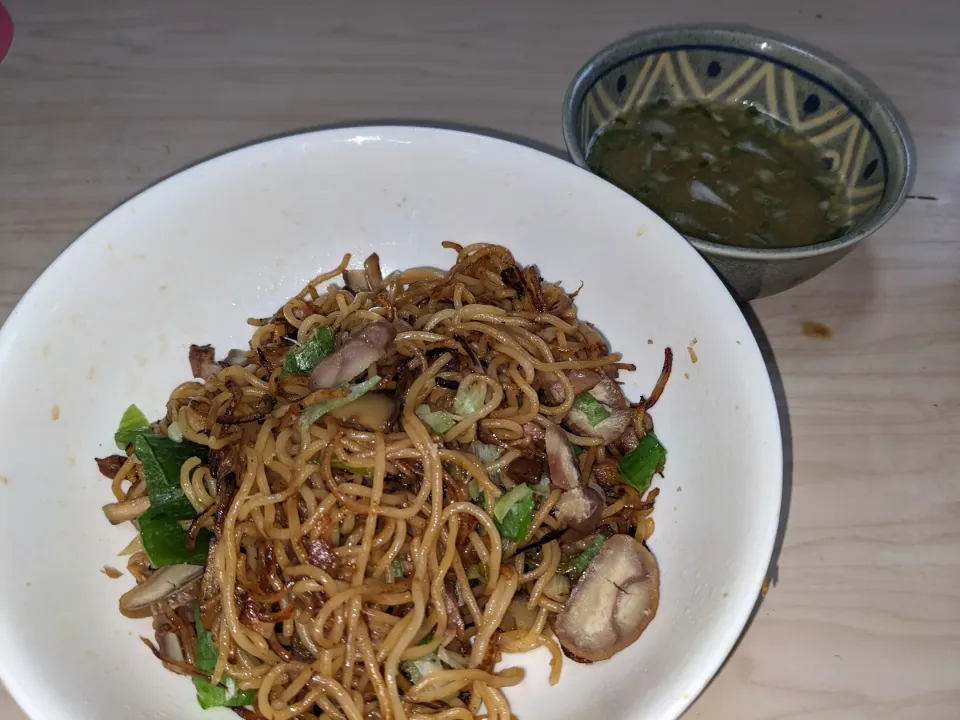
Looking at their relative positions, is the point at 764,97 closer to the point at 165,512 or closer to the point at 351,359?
the point at 351,359

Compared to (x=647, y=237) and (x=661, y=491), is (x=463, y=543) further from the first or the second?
(x=647, y=237)

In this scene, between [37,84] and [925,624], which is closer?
[925,624]

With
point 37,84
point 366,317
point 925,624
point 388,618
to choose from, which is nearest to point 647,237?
point 366,317

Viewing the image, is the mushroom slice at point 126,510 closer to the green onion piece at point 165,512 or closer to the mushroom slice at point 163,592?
the green onion piece at point 165,512

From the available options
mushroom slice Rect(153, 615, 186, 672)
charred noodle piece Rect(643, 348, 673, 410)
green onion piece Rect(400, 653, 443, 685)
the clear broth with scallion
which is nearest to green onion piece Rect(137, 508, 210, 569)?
mushroom slice Rect(153, 615, 186, 672)

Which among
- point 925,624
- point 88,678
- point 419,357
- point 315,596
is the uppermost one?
point 419,357

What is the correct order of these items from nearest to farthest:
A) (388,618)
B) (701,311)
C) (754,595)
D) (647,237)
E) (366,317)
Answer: (754,595) → (388,618) → (701,311) → (647,237) → (366,317)

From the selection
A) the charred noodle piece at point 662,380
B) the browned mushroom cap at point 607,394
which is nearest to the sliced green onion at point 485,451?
the browned mushroom cap at point 607,394

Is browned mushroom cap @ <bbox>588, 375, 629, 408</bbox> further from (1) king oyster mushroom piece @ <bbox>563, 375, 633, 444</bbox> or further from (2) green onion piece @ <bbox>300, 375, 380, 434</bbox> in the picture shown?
(2) green onion piece @ <bbox>300, 375, 380, 434</bbox>
